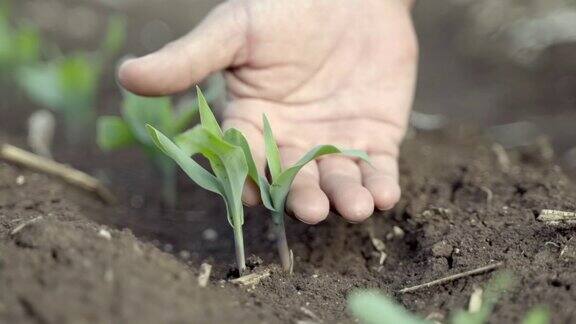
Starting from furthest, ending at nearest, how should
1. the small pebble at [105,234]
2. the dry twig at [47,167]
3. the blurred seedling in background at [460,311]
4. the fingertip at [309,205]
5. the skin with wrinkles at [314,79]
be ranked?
the dry twig at [47,167] → the skin with wrinkles at [314,79] → the fingertip at [309,205] → the small pebble at [105,234] → the blurred seedling in background at [460,311]

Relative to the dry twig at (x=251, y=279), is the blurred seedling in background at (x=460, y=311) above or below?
above

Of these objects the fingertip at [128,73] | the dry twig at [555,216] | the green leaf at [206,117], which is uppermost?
the green leaf at [206,117]

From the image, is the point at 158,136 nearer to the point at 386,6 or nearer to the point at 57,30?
the point at 386,6

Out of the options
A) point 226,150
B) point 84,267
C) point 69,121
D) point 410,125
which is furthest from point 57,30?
point 84,267

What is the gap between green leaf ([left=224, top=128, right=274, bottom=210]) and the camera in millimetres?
1572

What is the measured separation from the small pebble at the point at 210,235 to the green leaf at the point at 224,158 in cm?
52

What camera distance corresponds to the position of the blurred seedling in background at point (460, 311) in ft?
3.50

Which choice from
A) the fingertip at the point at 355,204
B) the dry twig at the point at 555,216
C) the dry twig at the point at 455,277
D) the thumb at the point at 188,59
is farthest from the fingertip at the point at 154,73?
the dry twig at the point at 555,216

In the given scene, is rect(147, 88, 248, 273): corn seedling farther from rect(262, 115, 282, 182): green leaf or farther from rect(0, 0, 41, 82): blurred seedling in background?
rect(0, 0, 41, 82): blurred seedling in background

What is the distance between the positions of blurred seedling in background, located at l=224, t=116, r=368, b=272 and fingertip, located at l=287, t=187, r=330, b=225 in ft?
0.08

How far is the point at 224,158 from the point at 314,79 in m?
0.69

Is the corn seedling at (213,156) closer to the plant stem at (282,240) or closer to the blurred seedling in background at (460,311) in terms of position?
the plant stem at (282,240)

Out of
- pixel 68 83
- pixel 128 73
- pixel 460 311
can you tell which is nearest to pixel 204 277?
pixel 460 311

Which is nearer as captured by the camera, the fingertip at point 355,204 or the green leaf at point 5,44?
the fingertip at point 355,204
